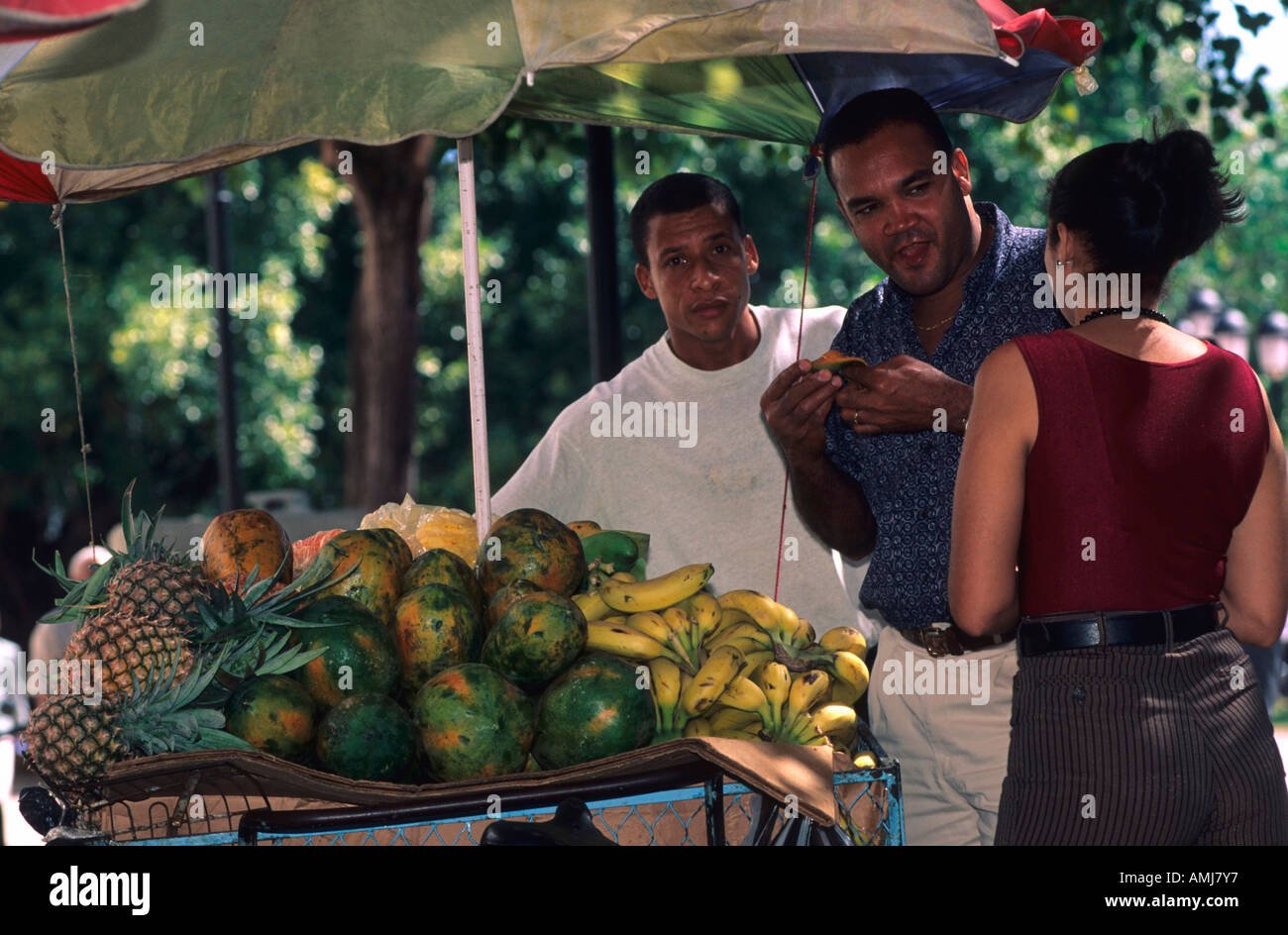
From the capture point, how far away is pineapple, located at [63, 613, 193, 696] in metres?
2.83

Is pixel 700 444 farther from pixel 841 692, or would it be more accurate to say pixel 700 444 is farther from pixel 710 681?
pixel 710 681

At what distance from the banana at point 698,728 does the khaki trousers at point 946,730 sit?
89 cm

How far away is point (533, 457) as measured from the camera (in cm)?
479

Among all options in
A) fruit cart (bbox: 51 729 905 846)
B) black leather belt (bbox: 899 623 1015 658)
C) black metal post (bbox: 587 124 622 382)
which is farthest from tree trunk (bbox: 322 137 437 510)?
fruit cart (bbox: 51 729 905 846)

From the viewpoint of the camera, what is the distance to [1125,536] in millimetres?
2627

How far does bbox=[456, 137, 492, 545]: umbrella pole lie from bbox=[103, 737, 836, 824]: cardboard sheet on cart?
1188 mm

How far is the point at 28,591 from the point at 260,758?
17.2m

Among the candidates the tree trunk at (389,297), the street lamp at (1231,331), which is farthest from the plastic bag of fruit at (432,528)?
the street lamp at (1231,331)

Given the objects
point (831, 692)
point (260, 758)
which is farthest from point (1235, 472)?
point (260, 758)

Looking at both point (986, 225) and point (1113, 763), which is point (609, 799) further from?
point (986, 225)

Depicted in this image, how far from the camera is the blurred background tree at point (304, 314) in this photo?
51.1 ft

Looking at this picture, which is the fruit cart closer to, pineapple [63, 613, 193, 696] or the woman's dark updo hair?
pineapple [63, 613, 193, 696]

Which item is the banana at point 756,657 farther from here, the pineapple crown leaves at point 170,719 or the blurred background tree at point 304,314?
the blurred background tree at point 304,314

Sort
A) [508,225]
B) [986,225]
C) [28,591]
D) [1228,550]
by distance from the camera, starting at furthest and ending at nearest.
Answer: [508,225] < [28,591] < [986,225] < [1228,550]
